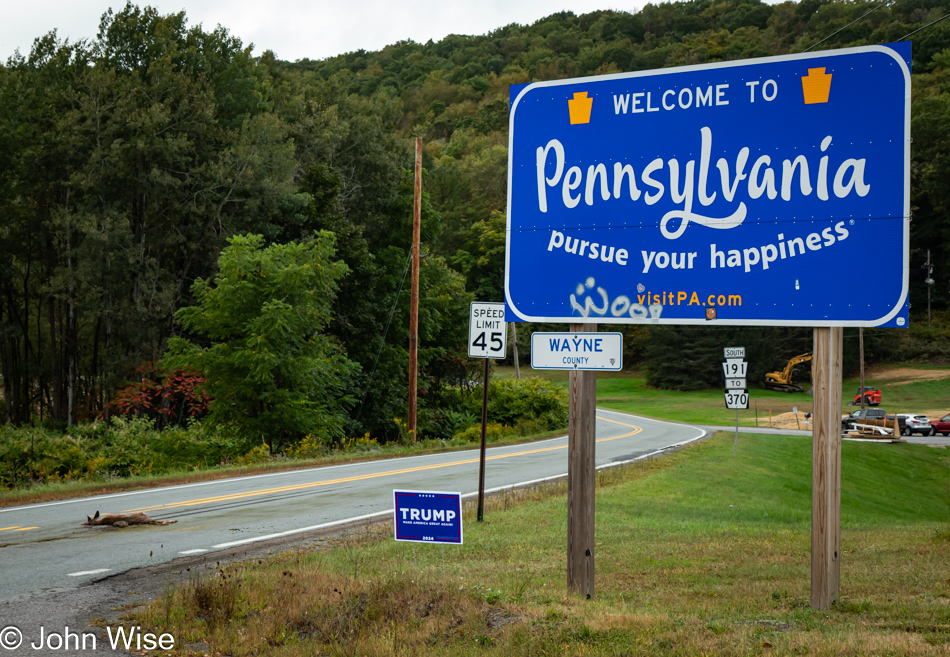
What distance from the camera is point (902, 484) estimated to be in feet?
89.2

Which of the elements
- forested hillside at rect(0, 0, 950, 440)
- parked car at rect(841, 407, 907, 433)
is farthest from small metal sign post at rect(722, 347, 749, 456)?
parked car at rect(841, 407, 907, 433)

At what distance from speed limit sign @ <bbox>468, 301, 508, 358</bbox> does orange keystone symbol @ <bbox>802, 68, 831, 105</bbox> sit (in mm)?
5730

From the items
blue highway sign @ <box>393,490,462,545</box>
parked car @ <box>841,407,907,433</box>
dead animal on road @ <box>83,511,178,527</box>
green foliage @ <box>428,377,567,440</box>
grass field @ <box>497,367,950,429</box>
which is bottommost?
grass field @ <box>497,367,950,429</box>

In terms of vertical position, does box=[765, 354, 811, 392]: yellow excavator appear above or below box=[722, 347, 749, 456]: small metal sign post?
below

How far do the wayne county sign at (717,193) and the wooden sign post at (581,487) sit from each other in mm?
685

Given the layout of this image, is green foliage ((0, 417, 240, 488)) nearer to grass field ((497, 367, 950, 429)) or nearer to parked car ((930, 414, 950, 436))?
grass field ((497, 367, 950, 429))

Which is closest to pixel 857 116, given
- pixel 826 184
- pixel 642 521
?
pixel 826 184

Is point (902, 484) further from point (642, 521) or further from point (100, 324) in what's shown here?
point (100, 324)

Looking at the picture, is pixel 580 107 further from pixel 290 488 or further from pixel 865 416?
pixel 865 416

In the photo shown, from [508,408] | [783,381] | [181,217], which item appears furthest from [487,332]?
[783,381]

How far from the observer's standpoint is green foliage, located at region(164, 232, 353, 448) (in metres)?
23.8

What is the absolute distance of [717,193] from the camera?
667 cm

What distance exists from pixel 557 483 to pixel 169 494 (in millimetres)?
7836

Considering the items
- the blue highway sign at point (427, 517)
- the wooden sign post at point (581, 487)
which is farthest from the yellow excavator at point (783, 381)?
the blue highway sign at point (427, 517)
